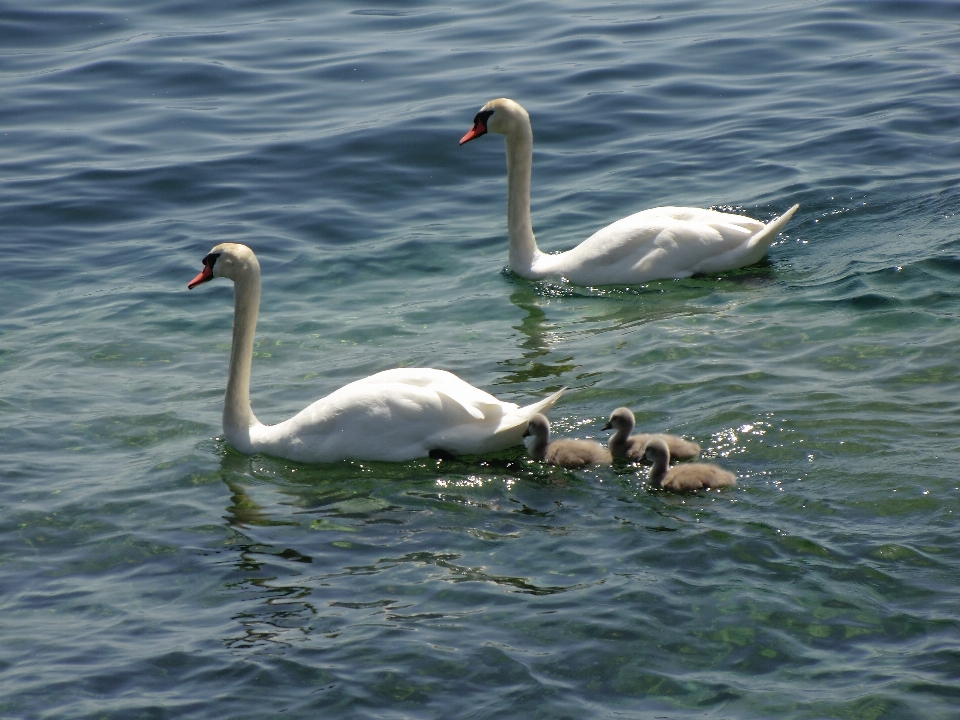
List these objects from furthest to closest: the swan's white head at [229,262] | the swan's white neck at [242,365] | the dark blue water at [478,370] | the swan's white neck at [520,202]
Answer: the swan's white neck at [520,202] → the swan's white head at [229,262] → the swan's white neck at [242,365] → the dark blue water at [478,370]

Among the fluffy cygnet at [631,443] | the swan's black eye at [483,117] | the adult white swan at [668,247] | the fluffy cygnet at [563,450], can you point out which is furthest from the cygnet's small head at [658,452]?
the swan's black eye at [483,117]

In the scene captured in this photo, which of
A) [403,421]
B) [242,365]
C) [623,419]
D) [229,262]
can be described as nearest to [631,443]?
[623,419]

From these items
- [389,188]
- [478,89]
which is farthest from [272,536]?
[478,89]

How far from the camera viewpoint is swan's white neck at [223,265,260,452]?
8.44 m

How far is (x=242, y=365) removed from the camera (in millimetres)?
8602

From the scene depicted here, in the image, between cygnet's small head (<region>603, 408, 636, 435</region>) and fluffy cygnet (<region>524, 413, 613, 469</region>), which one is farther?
cygnet's small head (<region>603, 408, 636, 435</region>)

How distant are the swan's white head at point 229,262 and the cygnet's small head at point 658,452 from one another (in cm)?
285

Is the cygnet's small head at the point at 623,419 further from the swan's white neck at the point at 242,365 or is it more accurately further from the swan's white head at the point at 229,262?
the swan's white head at the point at 229,262

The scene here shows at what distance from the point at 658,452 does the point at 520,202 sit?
5161 millimetres

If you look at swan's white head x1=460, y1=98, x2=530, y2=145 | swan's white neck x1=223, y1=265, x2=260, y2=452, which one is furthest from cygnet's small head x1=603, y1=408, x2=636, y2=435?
swan's white head x1=460, y1=98, x2=530, y2=145

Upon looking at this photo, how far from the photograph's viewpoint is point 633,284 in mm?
11266

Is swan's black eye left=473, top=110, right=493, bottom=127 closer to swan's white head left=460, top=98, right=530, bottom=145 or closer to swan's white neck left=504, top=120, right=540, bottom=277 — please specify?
swan's white head left=460, top=98, right=530, bottom=145

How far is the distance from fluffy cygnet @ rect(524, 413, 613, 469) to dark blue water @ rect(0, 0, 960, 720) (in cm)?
22

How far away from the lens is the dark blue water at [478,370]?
588 cm
